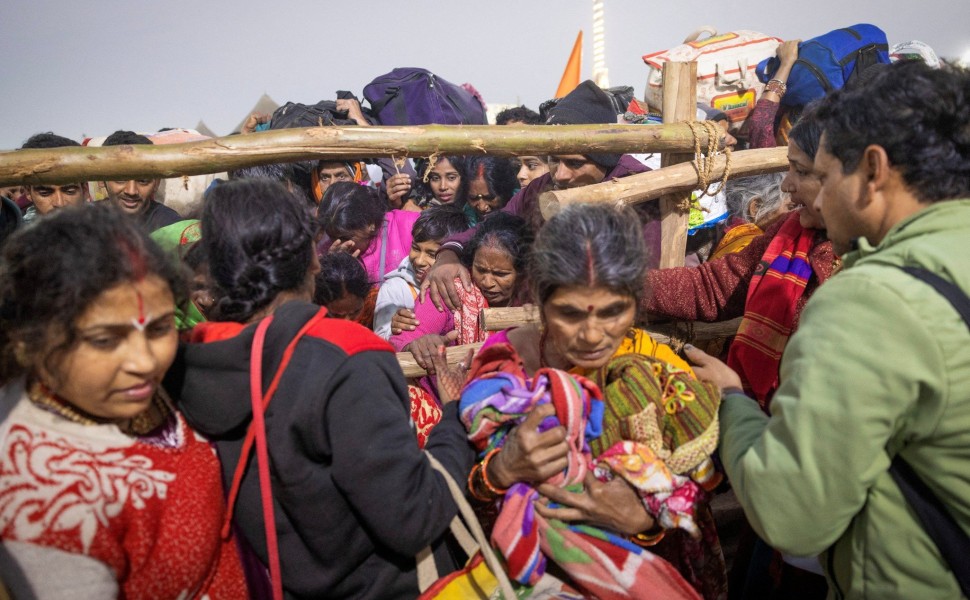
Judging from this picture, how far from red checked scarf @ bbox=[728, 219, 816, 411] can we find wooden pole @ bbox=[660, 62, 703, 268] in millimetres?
567

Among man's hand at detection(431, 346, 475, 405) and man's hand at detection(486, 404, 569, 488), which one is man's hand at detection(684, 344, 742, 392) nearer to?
man's hand at detection(486, 404, 569, 488)

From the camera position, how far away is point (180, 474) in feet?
4.84

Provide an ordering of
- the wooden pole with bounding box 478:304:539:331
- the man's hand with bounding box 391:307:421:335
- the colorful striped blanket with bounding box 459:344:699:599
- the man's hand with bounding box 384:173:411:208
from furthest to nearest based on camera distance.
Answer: the man's hand with bounding box 384:173:411:208, the man's hand with bounding box 391:307:421:335, the wooden pole with bounding box 478:304:539:331, the colorful striped blanket with bounding box 459:344:699:599

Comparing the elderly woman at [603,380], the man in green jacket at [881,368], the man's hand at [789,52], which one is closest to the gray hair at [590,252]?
the elderly woman at [603,380]

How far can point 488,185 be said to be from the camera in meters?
5.15

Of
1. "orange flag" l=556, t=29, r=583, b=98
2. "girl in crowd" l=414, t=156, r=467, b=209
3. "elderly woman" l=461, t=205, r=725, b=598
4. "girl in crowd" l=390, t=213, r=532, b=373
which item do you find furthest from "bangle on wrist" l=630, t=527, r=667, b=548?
"orange flag" l=556, t=29, r=583, b=98

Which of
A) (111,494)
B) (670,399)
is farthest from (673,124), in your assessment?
(111,494)

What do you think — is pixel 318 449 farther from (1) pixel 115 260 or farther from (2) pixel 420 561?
(1) pixel 115 260

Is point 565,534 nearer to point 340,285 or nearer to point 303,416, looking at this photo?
point 303,416

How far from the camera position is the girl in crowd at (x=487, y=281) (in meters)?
3.26

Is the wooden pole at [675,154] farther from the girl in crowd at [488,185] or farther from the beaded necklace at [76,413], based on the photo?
the beaded necklace at [76,413]

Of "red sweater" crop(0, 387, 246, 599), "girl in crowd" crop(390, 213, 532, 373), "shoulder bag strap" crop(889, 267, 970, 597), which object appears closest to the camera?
"red sweater" crop(0, 387, 246, 599)

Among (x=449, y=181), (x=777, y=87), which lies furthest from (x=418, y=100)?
(x=777, y=87)

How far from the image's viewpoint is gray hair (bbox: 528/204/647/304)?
1978 millimetres
